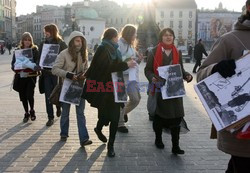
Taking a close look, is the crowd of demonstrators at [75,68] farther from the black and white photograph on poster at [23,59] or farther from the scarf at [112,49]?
the black and white photograph on poster at [23,59]

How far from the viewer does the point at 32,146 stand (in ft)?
17.8

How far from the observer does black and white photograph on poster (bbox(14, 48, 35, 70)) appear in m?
6.81

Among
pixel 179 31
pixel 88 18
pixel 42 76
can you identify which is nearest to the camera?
pixel 42 76

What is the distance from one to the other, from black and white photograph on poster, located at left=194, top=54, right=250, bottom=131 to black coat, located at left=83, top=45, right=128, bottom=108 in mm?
2483

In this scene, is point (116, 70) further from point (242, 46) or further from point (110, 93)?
point (242, 46)

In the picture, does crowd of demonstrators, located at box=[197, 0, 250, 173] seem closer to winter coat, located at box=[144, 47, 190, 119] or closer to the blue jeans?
winter coat, located at box=[144, 47, 190, 119]

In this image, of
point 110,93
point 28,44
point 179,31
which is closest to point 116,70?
point 110,93

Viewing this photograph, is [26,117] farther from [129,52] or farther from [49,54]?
[129,52]

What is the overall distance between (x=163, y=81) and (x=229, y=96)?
8.94 feet

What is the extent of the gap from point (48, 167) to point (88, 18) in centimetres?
9003

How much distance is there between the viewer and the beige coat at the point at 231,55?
8.46 feet

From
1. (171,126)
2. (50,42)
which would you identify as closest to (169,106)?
(171,126)

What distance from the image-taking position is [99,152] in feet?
17.0

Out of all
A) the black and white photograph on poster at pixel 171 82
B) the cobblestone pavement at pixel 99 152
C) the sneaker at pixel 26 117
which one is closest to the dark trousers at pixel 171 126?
the cobblestone pavement at pixel 99 152
